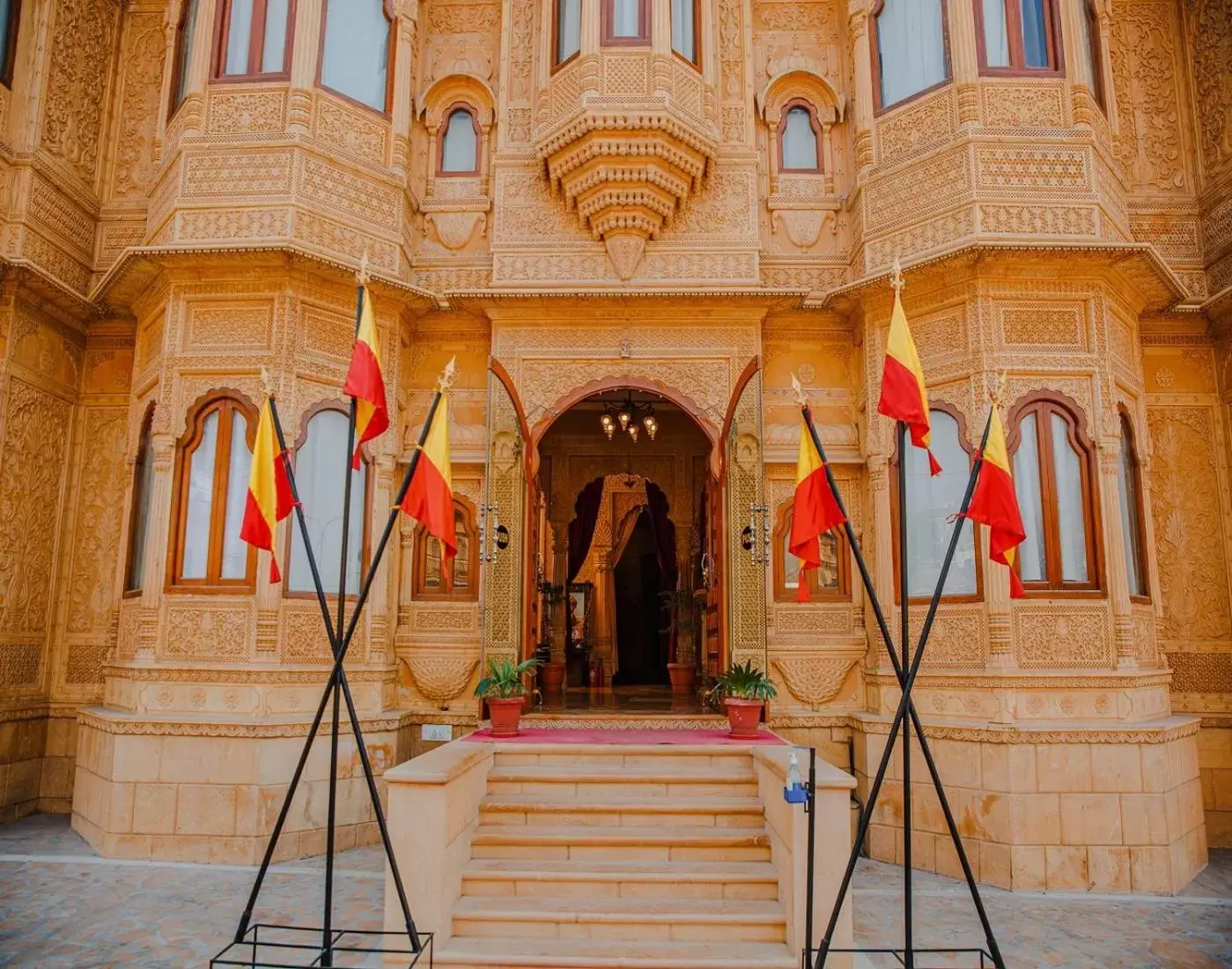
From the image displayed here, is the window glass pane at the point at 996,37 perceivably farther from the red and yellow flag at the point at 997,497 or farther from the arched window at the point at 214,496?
the arched window at the point at 214,496

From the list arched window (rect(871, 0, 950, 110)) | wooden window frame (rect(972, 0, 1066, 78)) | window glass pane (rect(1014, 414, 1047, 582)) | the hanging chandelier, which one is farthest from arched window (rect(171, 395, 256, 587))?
wooden window frame (rect(972, 0, 1066, 78))

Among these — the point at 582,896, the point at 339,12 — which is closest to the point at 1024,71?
the point at 339,12

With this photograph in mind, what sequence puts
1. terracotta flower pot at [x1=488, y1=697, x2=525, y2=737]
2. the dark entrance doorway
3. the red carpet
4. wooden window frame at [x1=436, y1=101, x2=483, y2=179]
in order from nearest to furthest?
the red carpet → terracotta flower pot at [x1=488, y1=697, x2=525, y2=737] → wooden window frame at [x1=436, y1=101, x2=483, y2=179] → the dark entrance doorway

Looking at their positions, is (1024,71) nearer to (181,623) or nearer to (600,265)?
(600,265)

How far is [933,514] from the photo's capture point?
333 inches

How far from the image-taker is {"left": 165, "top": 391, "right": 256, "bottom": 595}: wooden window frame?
8.24 metres

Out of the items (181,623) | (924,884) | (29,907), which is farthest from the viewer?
(181,623)

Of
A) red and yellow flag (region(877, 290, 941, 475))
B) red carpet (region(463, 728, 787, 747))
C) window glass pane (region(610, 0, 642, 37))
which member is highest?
window glass pane (region(610, 0, 642, 37))

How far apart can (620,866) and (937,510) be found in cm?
438

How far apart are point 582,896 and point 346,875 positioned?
95.2 inches

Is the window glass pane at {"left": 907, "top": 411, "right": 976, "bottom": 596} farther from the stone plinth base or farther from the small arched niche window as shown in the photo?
the stone plinth base

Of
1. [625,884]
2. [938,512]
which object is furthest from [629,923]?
[938,512]

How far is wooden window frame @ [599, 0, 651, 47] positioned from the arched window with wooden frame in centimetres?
491

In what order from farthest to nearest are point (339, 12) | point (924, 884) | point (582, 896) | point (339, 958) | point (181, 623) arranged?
point (339, 12) < point (181, 623) < point (924, 884) < point (582, 896) < point (339, 958)
